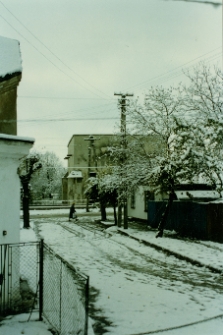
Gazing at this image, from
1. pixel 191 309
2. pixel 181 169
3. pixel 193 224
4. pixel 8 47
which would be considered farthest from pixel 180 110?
pixel 191 309

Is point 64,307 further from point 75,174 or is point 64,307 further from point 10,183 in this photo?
point 75,174

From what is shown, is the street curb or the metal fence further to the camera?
the street curb

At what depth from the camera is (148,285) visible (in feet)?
32.1

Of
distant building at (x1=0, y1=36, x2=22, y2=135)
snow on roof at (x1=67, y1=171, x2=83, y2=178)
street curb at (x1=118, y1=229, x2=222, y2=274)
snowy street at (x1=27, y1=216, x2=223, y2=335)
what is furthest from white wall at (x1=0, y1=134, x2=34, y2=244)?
snow on roof at (x1=67, y1=171, x2=83, y2=178)

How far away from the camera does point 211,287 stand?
9.73m

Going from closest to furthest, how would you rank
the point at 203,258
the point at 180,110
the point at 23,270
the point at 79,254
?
the point at 23,270
the point at 203,258
the point at 79,254
the point at 180,110

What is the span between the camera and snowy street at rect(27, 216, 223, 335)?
22.6 feet

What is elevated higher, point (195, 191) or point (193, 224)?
point (195, 191)

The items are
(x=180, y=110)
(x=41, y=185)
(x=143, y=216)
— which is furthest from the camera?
(x=41, y=185)

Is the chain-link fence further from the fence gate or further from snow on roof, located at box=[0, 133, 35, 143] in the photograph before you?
snow on roof, located at box=[0, 133, 35, 143]

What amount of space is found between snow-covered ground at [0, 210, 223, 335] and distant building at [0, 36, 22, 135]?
13.6ft

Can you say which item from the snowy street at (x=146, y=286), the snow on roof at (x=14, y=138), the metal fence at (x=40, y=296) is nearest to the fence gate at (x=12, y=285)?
the metal fence at (x=40, y=296)

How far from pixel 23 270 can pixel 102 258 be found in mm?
3681

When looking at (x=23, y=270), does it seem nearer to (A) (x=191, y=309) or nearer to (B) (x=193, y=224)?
(A) (x=191, y=309)
